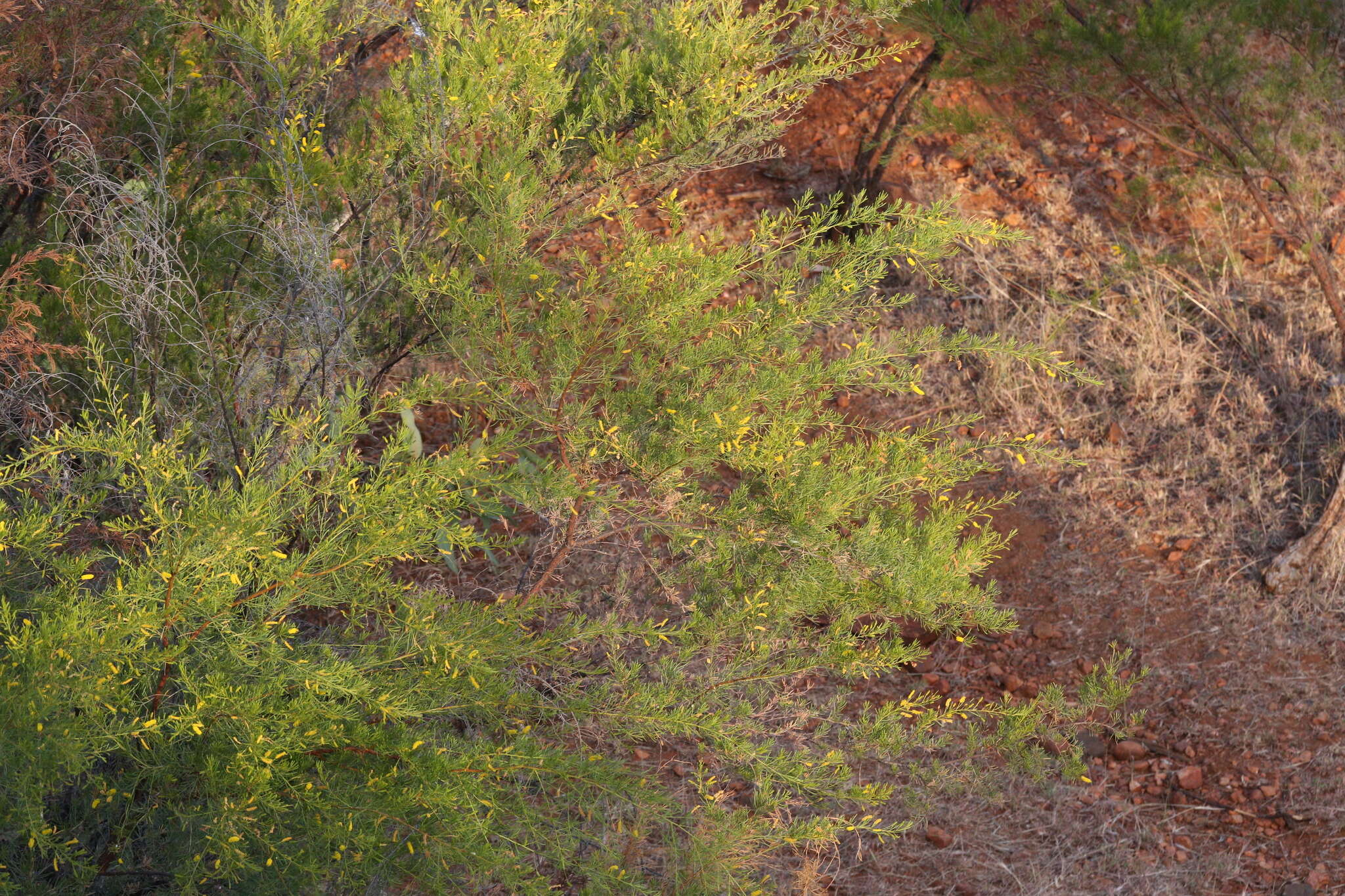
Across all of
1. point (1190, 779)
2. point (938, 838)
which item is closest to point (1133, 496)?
point (1190, 779)

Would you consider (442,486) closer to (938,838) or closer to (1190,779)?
(938,838)

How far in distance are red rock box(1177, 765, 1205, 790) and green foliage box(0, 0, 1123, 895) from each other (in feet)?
1.33

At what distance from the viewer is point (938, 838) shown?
3873mm

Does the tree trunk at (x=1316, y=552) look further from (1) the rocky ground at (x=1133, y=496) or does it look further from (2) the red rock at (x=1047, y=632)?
(2) the red rock at (x=1047, y=632)

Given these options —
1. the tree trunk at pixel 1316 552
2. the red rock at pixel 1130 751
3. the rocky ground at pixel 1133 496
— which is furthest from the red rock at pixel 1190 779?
the tree trunk at pixel 1316 552

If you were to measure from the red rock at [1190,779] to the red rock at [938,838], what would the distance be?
2.70ft

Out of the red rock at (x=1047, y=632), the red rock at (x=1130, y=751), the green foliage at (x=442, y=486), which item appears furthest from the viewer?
the red rock at (x=1047, y=632)

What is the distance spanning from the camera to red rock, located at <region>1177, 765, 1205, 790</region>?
161 inches

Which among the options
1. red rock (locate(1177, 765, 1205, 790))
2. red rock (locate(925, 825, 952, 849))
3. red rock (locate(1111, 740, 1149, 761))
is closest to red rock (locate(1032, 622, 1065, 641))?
red rock (locate(1111, 740, 1149, 761))

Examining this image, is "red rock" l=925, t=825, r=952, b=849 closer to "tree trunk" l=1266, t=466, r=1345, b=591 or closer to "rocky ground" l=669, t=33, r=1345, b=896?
"rocky ground" l=669, t=33, r=1345, b=896

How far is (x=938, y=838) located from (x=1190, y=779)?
2.94 feet

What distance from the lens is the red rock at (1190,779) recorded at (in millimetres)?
4090

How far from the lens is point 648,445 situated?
315 centimetres

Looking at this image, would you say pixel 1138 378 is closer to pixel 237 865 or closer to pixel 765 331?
pixel 765 331
